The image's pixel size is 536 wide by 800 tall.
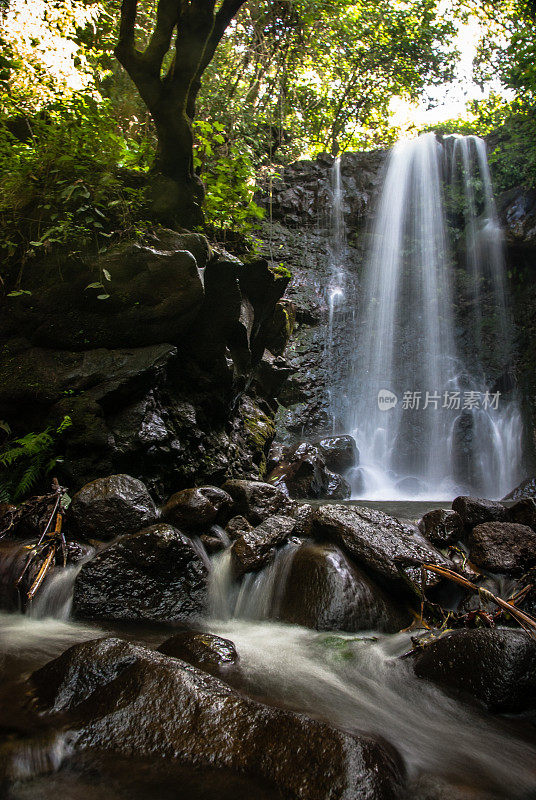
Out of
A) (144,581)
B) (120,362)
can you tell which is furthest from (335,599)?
(120,362)

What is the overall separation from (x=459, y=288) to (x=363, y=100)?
11.7m

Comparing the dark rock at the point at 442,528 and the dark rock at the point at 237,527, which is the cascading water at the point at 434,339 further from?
the dark rock at the point at 237,527

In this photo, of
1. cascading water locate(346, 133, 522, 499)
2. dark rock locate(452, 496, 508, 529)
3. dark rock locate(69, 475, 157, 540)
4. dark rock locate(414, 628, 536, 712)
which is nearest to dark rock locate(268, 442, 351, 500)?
cascading water locate(346, 133, 522, 499)

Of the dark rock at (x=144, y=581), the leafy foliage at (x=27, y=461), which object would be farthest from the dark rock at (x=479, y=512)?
the leafy foliage at (x=27, y=461)

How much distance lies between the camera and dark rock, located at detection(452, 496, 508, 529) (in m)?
5.24

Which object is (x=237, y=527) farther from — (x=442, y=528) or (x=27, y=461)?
(x=27, y=461)

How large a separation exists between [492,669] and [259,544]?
2529mm

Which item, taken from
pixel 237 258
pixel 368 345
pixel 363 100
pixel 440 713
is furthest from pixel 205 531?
pixel 363 100

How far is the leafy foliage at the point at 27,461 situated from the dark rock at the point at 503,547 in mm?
5067

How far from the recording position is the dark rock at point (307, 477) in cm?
872

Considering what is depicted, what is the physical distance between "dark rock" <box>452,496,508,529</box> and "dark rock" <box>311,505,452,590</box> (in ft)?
2.78

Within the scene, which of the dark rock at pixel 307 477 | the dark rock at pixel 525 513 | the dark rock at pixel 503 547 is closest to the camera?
the dark rock at pixel 503 547

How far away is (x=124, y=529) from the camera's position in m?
4.41
